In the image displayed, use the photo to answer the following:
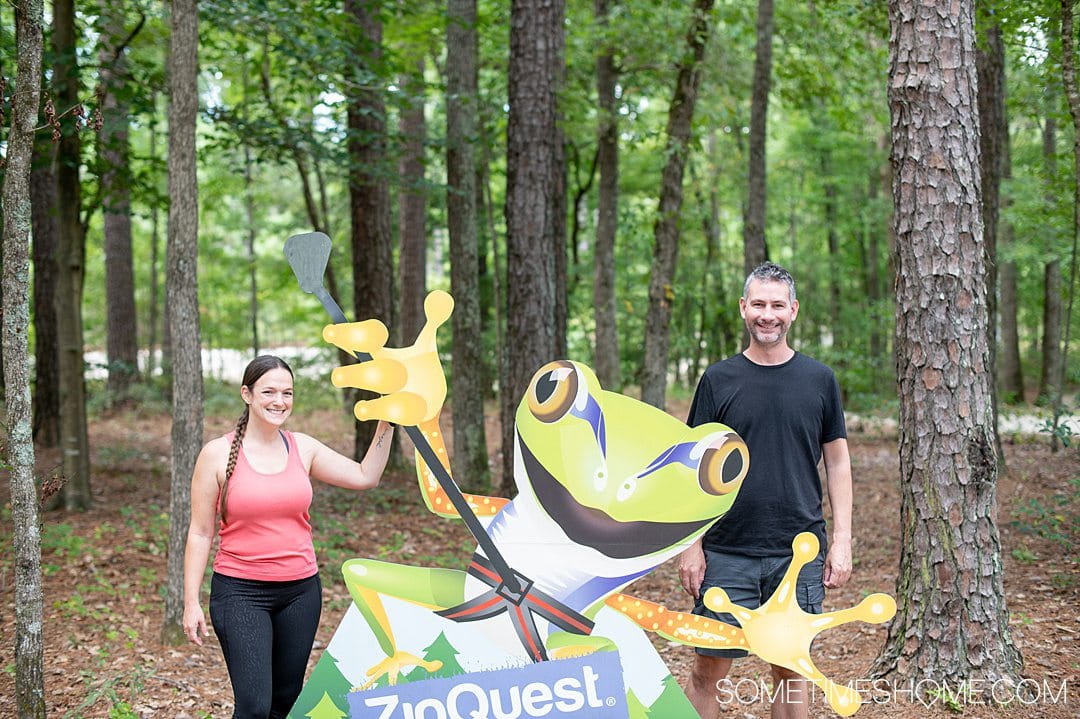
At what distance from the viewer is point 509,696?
133 inches

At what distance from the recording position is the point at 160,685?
4.99 meters

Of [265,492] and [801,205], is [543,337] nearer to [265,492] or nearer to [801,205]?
[265,492]

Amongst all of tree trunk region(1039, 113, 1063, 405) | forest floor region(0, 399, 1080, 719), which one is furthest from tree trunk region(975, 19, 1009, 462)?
tree trunk region(1039, 113, 1063, 405)

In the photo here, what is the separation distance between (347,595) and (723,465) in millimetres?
4550

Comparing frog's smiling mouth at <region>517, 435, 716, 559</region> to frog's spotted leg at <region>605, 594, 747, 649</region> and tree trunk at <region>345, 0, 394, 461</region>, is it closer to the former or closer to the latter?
frog's spotted leg at <region>605, 594, 747, 649</region>

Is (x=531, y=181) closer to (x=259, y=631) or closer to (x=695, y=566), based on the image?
(x=695, y=566)

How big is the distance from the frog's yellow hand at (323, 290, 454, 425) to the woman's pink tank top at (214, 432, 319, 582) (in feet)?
1.31

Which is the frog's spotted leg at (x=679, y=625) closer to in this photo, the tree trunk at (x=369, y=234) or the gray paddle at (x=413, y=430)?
the gray paddle at (x=413, y=430)

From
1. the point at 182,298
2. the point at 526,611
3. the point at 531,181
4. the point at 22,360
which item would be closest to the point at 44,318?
the point at 182,298

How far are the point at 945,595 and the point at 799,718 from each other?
1.20 meters

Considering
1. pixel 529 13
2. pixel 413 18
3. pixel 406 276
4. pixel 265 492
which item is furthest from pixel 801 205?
pixel 265 492

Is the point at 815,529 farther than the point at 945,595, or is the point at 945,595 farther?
the point at 945,595

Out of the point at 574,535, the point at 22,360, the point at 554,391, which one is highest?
the point at 22,360

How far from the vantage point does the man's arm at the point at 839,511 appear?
3557 mm
